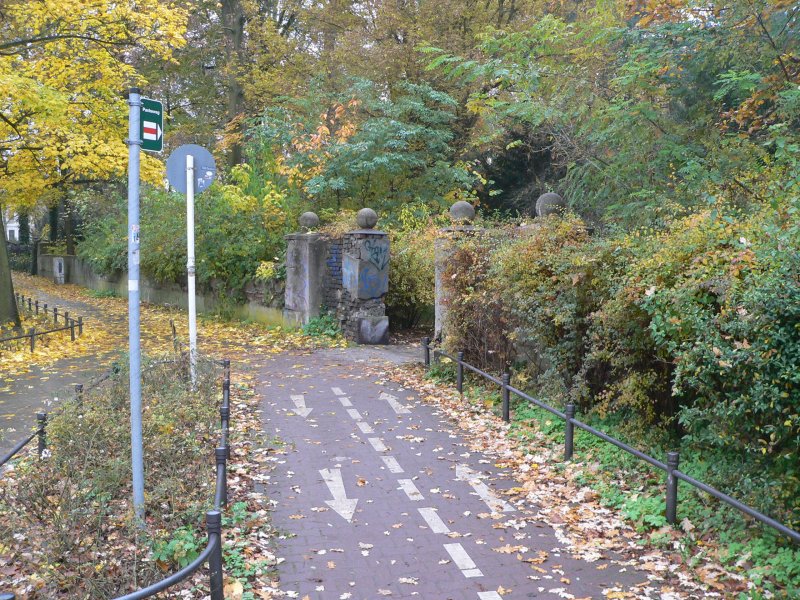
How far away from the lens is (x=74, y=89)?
659 inches

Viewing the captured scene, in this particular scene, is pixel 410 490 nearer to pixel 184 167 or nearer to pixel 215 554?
pixel 215 554

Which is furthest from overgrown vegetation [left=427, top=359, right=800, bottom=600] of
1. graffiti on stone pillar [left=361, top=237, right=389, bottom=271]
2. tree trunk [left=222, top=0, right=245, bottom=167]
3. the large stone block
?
tree trunk [left=222, top=0, right=245, bottom=167]

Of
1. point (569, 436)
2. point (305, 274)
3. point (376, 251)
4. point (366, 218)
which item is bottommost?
Answer: point (569, 436)

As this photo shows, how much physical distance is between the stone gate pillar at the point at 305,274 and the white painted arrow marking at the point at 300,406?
6229mm

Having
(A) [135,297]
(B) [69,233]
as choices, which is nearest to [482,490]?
(A) [135,297]

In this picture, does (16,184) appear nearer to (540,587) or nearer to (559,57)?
(559,57)

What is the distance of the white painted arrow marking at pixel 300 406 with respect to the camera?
9.62m

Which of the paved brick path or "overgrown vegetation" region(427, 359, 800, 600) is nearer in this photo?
"overgrown vegetation" region(427, 359, 800, 600)

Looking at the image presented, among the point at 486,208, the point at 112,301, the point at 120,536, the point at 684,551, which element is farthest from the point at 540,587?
the point at 112,301

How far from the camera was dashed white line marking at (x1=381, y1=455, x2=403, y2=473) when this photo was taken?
7238 millimetres

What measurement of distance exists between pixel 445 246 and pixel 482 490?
17.4 feet

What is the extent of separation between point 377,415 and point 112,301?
70.7ft

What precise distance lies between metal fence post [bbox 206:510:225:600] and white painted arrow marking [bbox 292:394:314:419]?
530cm

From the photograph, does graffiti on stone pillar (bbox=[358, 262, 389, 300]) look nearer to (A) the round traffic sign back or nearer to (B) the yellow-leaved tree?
(B) the yellow-leaved tree
